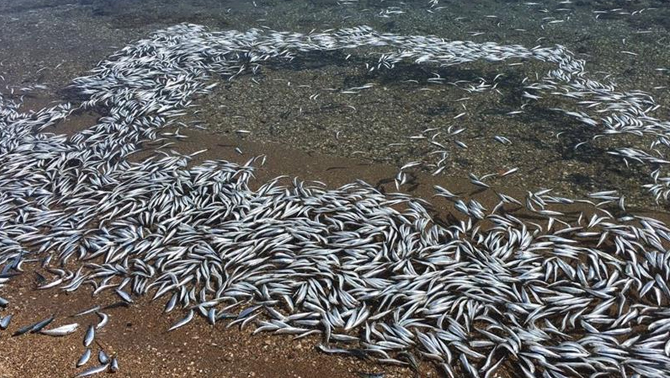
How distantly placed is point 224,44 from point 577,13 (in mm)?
6669

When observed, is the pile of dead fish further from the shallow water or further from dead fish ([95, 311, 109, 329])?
the shallow water

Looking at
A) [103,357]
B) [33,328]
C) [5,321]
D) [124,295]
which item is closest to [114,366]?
[103,357]

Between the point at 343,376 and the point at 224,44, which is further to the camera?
the point at 224,44

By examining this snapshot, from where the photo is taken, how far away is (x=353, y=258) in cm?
613

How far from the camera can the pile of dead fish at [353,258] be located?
518cm

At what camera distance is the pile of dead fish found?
17.0 feet

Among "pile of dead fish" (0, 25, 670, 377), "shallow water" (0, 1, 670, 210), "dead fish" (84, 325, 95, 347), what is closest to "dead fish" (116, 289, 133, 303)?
"pile of dead fish" (0, 25, 670, 377)

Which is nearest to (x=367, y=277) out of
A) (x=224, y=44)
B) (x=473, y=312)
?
(x=473, y=312)

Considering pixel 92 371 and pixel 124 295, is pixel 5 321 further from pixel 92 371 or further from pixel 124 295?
pixel 92 371

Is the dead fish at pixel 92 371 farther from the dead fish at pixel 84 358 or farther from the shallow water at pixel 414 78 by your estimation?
the shallow water at pixel 414 78

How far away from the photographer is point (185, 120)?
9328mm

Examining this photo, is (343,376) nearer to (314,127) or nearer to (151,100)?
(314,127)

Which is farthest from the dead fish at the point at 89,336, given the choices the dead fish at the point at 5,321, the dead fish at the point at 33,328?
the dead fish at the point at 5,321

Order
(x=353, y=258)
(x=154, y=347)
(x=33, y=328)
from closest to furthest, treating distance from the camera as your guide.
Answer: (x=154, y=347) → (x=33, y=328) → (x=353, y=258)
